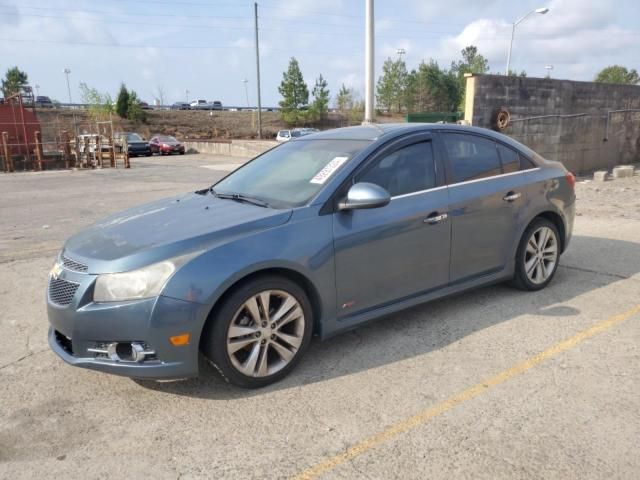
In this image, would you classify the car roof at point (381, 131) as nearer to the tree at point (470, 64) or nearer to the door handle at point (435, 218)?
the door handle at point (435, 218)

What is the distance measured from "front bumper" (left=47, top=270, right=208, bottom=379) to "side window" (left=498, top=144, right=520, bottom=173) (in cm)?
305

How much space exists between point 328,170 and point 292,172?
0.40m

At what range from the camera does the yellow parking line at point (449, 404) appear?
2.57m

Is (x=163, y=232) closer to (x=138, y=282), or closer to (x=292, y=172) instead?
(x=138, y=282)

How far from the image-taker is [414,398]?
10.3 ft

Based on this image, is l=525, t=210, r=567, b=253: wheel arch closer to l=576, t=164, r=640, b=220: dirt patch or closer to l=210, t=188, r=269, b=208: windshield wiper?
l=210, t=188, r=269, b=208: windshield wiper

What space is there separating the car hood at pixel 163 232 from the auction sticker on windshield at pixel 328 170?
411 mm

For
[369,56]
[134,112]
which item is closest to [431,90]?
[134,112]

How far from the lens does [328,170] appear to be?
3760mm

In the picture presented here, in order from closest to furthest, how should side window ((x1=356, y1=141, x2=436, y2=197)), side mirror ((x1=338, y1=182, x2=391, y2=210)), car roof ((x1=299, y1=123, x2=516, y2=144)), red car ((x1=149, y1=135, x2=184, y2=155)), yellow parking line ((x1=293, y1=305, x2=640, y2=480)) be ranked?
yellow parking line ((x1=293, y1=305, x2=640, y2=480)) → side mirror ((x1=338, y1=182, x2=391, y2=210)) → side window ((x1=356, y1=141, x2=436, y2=197)) → car roof ((x1=299, y1=123, x2=516, y2=144)) → red car ((x1=149, y1=135, x2=184, y2=155))

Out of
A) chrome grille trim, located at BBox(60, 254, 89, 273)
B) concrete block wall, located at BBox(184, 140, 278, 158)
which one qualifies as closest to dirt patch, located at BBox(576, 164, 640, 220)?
chrome grille trim, located at BBox(60, 254, 89, 273)

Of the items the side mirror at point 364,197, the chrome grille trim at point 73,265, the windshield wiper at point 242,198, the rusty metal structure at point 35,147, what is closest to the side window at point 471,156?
the side mirror at point 364,197

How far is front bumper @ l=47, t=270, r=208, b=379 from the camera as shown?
2924 millimetres

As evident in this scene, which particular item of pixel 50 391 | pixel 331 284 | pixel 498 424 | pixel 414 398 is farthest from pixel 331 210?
pixel 50 391
